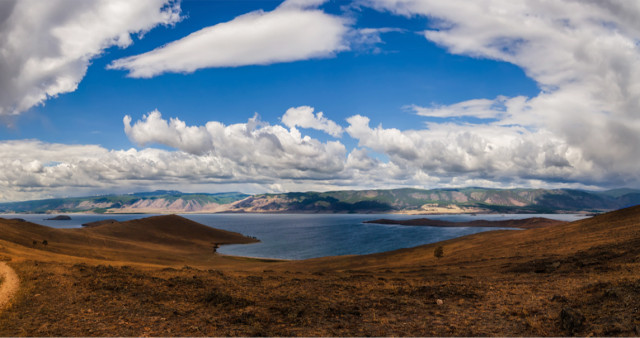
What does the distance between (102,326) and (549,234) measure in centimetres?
5967

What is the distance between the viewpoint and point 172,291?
23.1 meters

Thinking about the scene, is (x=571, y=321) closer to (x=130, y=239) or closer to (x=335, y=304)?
(x=335, y=304)

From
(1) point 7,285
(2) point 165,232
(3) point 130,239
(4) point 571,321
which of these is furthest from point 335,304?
(2) point 165,232

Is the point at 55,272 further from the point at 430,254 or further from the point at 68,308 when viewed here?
the point at 430,254

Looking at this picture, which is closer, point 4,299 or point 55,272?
point 4,299

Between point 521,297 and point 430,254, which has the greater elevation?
point 521,297

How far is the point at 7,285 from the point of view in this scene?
23469mm

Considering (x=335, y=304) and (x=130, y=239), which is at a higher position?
(x=335, y=304)

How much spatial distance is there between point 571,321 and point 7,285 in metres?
32.8

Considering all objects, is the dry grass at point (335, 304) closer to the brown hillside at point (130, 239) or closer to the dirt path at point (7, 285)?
the dirt path at point (7, 285)

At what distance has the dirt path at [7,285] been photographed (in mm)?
19953

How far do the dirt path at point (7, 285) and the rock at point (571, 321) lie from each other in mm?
27068

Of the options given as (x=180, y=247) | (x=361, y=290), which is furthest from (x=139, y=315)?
(x=180, y=247)

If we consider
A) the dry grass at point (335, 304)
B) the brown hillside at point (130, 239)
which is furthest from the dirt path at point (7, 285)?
the brown hillside at point (130, 239)
